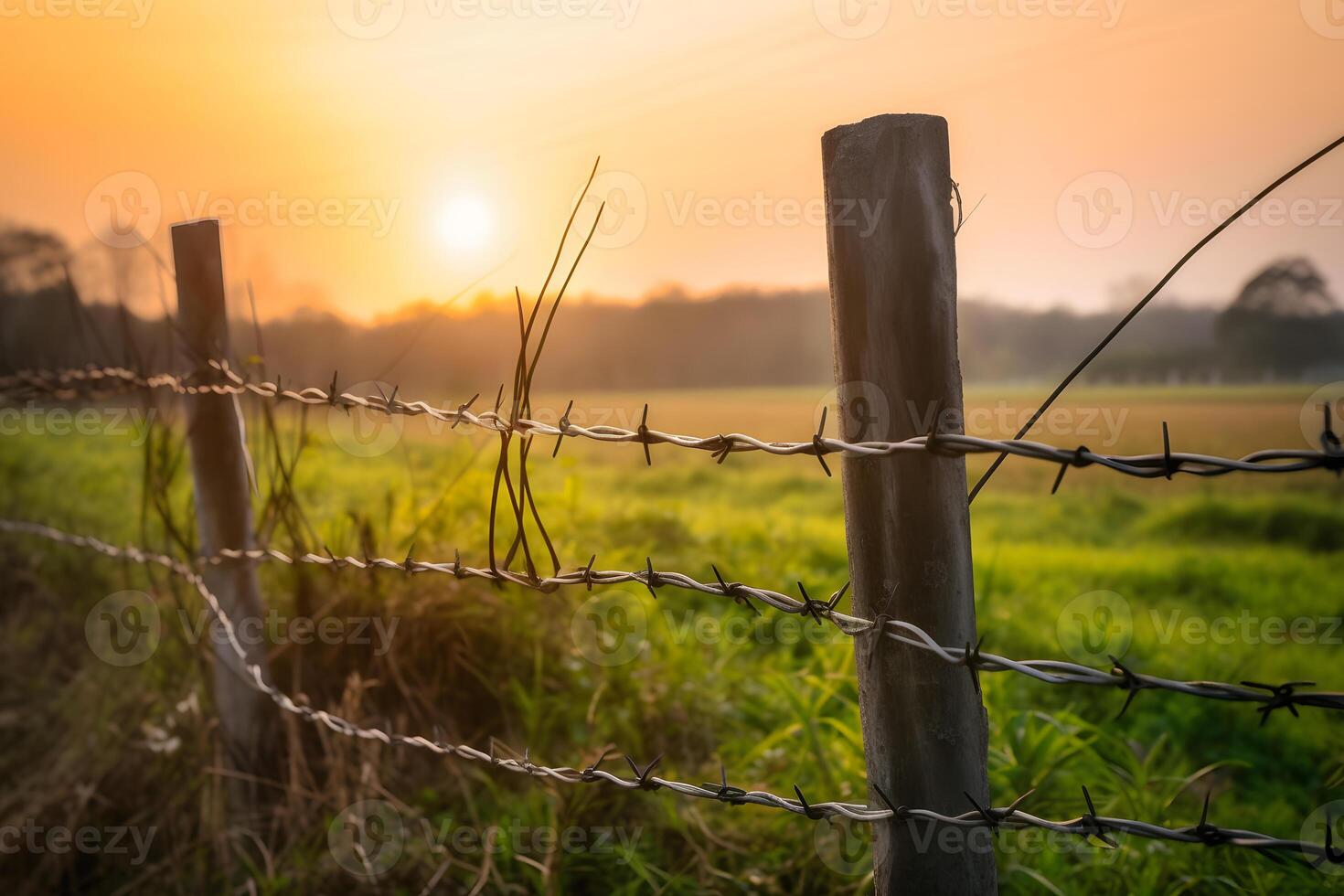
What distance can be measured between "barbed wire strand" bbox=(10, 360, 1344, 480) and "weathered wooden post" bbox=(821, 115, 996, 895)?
39 millimetres

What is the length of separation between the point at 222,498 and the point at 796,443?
1.78 m

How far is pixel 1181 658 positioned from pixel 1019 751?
2.65 metres

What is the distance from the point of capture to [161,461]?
9.34 ft

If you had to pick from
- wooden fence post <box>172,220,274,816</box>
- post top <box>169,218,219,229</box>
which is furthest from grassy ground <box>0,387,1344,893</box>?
post top <box>169,218,219,229</box>

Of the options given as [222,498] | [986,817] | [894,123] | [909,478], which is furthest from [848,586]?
[222,498]

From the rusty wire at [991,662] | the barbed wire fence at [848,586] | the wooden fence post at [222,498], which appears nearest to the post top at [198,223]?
the wooden fence post at [222,498]

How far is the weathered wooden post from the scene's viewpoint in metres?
1.25

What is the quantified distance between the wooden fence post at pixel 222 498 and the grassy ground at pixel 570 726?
0.11 meters

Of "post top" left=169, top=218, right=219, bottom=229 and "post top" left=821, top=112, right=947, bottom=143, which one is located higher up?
"post top" left=169, top=218, right=219, bottom=229

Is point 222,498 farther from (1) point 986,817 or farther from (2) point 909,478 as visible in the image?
(1) point 986,817

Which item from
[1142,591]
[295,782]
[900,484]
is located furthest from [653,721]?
[1142,591]

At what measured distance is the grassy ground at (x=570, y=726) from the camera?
238 centimetres

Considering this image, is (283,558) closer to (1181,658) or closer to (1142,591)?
(1181,658)

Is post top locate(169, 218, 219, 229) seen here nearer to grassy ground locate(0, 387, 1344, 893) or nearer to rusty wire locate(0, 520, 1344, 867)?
grassy ground locate(0, 387, 1344, 893)
